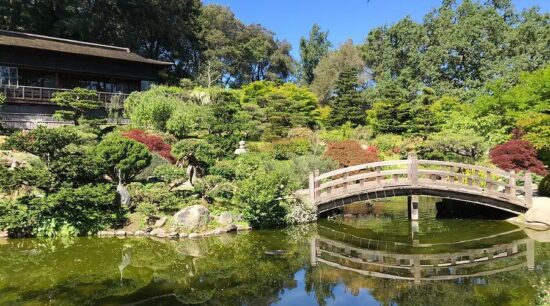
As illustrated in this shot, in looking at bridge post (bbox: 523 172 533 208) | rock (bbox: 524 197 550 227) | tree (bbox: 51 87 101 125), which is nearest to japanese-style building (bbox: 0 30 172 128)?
tree (bbox: 51 87 101 125)

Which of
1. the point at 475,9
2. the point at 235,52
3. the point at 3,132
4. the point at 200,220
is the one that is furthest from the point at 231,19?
the point at 200,220

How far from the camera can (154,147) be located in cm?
1761

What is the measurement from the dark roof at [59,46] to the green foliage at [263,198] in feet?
56.7

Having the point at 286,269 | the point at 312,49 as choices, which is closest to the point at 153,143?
the point at 286,269

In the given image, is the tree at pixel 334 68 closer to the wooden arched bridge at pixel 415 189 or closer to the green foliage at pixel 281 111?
the green foliage at pixel 281 111

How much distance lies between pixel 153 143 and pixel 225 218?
6.30 meters

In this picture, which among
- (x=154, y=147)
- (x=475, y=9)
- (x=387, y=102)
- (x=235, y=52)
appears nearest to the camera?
(x=154, y=147)

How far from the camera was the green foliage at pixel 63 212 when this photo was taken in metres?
11.3

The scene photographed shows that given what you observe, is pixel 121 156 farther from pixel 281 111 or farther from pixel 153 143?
pixel 281 111

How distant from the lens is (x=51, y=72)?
2614 cm

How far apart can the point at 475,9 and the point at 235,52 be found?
71.3ft

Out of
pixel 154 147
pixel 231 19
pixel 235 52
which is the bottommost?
pixel 154 147

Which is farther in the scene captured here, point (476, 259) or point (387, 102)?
point (387, 102)

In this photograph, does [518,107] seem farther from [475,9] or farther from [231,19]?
[231,19]
